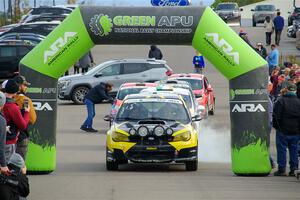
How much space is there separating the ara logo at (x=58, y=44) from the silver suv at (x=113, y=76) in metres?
17.3

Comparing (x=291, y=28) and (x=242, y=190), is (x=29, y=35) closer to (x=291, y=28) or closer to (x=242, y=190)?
(x=291, y=28)

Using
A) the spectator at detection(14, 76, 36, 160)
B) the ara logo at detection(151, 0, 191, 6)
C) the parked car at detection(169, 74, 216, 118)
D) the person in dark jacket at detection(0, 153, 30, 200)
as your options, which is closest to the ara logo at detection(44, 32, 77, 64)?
the spectator at detection(14, 76, 36, 160)

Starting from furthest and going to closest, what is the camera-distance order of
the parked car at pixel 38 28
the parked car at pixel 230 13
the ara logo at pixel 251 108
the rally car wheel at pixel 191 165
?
1. the parked car at pixel 230 13
2. the parked car at pixel 38 28
3. the rally car wheel at pixel 191 165
4. the ara logo at pixel 251 108

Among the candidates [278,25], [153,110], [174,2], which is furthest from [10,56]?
[153,110]

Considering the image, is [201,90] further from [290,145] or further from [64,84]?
[290,145]

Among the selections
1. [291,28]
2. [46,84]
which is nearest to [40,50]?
[46,84]

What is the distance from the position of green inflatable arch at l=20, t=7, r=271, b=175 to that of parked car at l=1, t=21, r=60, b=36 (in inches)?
1232

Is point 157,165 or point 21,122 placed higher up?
point 21,122

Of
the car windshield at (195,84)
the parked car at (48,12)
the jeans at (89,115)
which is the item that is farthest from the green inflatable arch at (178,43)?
the parked car at (48,12)

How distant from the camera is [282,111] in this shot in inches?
772

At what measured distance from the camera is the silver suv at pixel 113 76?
37.7m

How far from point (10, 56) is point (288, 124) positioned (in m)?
24.7

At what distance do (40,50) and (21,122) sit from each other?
3734mm

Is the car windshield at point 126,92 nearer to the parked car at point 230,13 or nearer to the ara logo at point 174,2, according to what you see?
the ara logo at point 174,2
